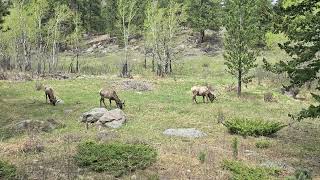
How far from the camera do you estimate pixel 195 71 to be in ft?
238

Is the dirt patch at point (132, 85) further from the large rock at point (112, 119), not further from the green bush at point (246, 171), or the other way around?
the green bush at point (246, 171)

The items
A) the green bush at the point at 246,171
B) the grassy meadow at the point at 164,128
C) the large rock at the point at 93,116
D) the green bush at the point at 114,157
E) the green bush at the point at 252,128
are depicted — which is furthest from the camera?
the large rock at the point at 93,116

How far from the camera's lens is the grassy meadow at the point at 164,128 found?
56.6ft

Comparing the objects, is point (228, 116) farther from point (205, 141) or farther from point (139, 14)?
point (139, 14)

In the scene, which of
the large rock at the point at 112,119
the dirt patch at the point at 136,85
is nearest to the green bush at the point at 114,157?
the large rock at the point at 112,119

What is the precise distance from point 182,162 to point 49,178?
5.38 meters

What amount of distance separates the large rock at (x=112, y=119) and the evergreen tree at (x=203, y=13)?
5800 centimetres

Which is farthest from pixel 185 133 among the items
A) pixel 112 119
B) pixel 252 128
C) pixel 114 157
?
pixel 114 157

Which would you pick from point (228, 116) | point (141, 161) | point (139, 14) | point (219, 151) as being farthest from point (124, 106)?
point (139, 14)

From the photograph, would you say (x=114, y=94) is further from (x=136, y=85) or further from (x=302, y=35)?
(x=302, y=35)

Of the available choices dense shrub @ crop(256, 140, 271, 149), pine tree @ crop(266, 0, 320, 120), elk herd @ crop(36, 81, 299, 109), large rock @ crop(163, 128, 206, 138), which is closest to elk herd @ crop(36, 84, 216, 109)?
elk herd @ crop(36, 81, 299, 109)

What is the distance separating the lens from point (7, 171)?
14945 mm

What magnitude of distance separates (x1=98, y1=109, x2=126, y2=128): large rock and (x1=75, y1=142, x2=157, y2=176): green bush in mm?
7738

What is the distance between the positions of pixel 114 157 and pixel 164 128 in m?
9.02
